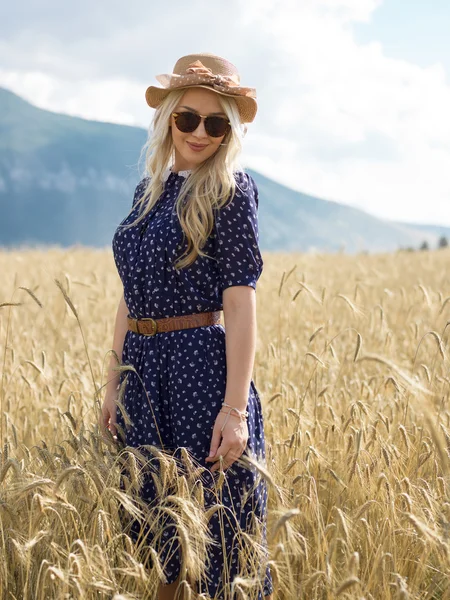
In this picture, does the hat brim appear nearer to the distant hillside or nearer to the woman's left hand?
the woman's left hand

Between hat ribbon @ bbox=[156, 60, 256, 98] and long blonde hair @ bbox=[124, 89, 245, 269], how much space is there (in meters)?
0.03

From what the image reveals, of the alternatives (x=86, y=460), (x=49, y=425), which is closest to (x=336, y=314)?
(x=49, y=425)

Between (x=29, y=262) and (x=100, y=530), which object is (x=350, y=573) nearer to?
(x=100, y=530)

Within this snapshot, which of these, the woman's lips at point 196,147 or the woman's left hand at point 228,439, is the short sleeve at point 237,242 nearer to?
the woman's lips at point 196,147

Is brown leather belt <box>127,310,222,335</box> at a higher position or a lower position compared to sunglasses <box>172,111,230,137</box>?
lower

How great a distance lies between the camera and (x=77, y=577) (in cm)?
161

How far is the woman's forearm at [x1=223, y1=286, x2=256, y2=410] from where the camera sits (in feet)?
6.40

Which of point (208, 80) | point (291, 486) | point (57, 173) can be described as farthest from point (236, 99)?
point (57, 173)

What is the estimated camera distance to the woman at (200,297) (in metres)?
1.98

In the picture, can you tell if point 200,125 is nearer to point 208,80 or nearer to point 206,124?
point 206,124

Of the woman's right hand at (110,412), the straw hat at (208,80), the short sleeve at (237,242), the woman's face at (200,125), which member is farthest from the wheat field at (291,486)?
the straw hat at (208,80)

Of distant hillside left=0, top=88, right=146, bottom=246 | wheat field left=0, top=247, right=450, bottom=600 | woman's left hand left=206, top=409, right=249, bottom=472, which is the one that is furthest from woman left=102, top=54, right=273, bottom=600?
distant hillside left=0, top=88, right=146, bottom=246

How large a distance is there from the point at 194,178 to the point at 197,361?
0.52m

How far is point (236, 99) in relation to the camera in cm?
218
